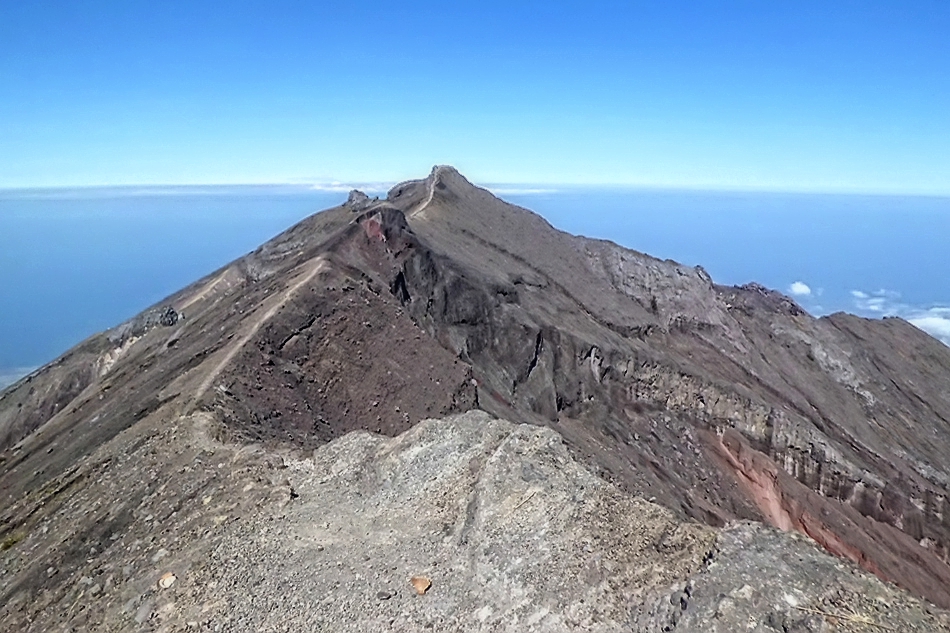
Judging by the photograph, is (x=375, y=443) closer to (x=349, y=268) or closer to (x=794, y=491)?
(x=349, y=268)

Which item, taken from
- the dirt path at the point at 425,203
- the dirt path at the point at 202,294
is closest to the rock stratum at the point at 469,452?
the dirt path at the point at 425,203

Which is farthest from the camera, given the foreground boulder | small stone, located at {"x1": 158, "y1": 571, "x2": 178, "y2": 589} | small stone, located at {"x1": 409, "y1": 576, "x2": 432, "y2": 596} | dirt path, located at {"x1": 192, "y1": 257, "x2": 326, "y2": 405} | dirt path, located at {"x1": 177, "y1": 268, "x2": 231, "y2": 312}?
dirt path, located at {"x1": 177, "y1": 268, "x2": 231, "y2": 312}

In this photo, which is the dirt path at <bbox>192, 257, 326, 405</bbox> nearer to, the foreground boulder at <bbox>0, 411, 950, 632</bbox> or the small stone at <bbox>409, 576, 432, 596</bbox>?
the foreground boulder at <bbox>0, 411, 950, 632</bbox>

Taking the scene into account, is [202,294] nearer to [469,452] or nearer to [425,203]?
[425,203]

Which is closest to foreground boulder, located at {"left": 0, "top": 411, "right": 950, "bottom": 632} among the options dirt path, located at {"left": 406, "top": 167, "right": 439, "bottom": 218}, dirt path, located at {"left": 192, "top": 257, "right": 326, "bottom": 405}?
dirt path, located at {"left": 192, "top": 257, "right": 326, "bottom": 405}

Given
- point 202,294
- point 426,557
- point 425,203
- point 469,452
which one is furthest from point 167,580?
point 425,203
